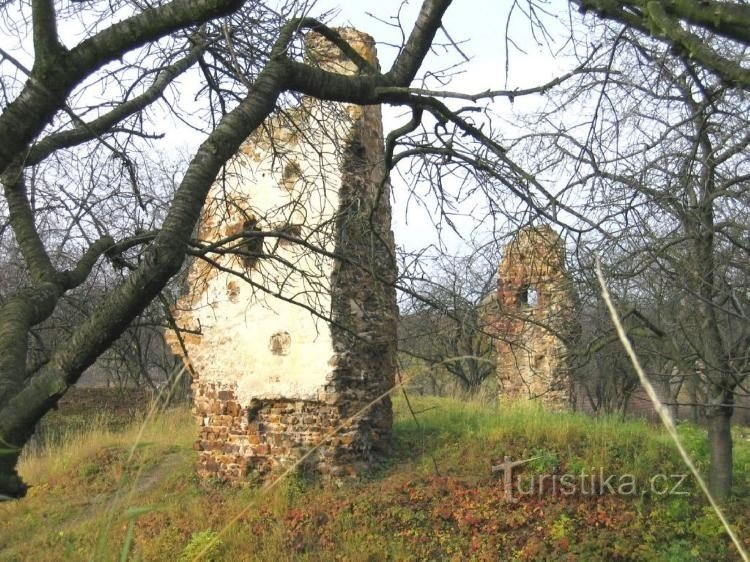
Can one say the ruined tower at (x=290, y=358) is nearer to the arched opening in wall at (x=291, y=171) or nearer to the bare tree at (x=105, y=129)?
the arched opening in wall at (x=291, y=171)

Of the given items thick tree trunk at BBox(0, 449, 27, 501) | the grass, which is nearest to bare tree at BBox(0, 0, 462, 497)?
thick tree trunk at BBox(0, 449, 27, 501)

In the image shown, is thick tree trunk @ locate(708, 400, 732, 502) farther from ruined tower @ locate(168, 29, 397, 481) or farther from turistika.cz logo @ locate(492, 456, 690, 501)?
ruined tower @ locate(168, 29, 397, 481)

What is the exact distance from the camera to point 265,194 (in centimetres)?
926

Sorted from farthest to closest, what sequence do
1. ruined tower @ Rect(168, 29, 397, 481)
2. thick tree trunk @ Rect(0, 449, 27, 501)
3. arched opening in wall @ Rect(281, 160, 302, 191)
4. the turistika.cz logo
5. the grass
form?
ruined tower @ Rect(168, 29, 397, 481)
the turistika.cz logo
the grass
arched opening in wall @ Rect(281, 160, 302, 191)
thick tree trunk @ Rect(0, 449, 27, 501)

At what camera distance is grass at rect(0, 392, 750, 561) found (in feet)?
21.6

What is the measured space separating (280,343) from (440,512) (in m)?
3.02

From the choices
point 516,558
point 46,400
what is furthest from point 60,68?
point 516,558

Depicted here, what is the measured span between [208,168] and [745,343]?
19.4 ft

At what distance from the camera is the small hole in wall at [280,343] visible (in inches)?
347

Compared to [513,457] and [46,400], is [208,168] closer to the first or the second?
[46,400]

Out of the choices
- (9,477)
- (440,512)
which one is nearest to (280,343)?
(440,512)

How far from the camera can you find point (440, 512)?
712 cm

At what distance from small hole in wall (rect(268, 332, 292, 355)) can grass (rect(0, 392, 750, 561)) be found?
158 cm

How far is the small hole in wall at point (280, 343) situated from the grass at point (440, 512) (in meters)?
1.58
